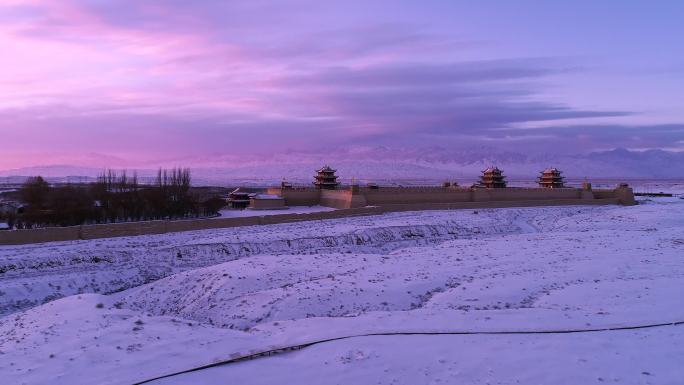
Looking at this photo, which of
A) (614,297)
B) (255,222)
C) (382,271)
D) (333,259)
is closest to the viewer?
(614,297)

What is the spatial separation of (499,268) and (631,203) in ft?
156

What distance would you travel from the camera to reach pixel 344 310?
14531 mm

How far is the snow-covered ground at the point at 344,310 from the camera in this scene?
29.0ft

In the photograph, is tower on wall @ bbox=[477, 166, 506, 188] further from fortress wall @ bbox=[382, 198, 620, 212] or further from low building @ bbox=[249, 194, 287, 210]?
low building @ bbox=[249, 194, 287, 210]

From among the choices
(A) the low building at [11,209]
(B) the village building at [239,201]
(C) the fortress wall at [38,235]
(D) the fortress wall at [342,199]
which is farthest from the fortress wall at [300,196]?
(C) the fortress wall at [38,235]

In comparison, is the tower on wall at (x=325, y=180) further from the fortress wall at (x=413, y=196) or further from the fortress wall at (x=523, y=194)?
the fortress wall at (x=523, y=194)

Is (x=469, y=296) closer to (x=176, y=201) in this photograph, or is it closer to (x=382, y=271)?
(x=382, y=271)

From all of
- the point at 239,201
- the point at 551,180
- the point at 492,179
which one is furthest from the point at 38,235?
the point at 551,180

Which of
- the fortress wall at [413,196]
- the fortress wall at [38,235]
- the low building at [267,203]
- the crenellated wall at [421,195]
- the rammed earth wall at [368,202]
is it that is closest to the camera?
the fortress wall at [38,235]

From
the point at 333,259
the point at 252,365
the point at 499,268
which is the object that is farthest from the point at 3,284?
the point at 499,268

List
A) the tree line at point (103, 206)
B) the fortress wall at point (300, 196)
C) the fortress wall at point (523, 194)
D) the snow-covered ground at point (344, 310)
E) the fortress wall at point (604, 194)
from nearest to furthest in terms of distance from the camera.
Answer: the snow-covered ground at point (344, 310), the tree line at point (103, 206), the fortress wall at point (523, 194), the fortress wall at point (300, 196), the fortress wall at point (604, 194)

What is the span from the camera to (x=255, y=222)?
36312mm

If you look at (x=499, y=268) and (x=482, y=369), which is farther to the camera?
(x=499, y=268)

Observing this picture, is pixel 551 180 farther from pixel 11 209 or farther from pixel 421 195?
pixel 11 209
